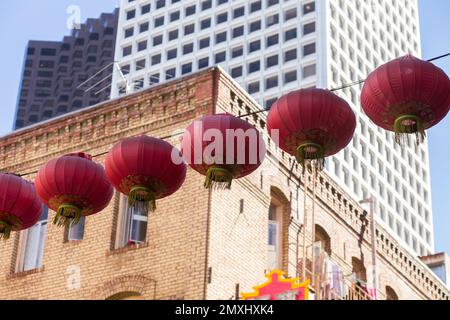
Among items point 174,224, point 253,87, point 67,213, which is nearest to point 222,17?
point 253,87

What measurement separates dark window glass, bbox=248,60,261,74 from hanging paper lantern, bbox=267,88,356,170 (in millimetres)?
73856

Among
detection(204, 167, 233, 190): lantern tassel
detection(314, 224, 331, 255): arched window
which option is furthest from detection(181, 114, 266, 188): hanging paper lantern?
detection(314, 224, 331, 255): arched window

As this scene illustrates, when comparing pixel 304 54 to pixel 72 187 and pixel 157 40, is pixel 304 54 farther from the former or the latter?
pixel 72 187

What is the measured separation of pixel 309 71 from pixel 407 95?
236ft

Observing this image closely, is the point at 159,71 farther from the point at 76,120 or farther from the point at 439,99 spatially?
the point at 439,99

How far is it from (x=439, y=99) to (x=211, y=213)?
9626mm

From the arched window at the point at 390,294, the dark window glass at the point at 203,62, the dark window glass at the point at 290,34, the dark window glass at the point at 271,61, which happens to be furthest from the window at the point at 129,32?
the arched window at the point at 390,294

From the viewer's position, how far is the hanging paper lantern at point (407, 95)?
40.4 ft

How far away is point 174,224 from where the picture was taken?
21.9m

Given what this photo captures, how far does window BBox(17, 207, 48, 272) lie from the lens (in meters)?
24.1

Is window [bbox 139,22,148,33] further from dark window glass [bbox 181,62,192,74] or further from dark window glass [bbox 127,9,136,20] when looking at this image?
dark window glass [bbox 181,62,192,74]

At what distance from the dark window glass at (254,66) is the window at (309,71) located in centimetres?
456

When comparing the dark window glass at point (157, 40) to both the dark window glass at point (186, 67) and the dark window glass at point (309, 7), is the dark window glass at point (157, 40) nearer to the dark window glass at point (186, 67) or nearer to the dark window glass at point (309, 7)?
the dark window glass at point (186, 67)
